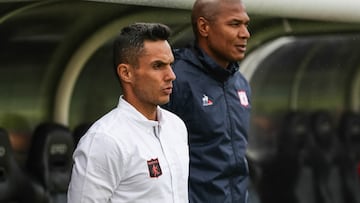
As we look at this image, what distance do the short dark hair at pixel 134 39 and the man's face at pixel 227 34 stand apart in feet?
2.20

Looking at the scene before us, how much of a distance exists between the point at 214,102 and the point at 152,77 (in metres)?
0.71

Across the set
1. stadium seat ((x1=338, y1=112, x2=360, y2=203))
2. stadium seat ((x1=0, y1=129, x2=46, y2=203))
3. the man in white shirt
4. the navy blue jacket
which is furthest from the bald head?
stadium seat ((x1=338, y1=112, x2=360, y2=203))

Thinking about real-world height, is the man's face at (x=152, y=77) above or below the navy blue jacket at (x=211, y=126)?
above

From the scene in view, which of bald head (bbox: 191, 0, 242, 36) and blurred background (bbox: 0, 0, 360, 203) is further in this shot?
blurred background (bbox: 0, 0, 360, 203)

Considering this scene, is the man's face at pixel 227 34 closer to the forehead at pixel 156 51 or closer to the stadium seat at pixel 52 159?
the forehead at pixel 156 51

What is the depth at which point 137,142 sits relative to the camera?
338 cm

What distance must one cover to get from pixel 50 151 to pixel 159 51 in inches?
77.8

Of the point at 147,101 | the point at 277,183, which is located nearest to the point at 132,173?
the point at 147,101

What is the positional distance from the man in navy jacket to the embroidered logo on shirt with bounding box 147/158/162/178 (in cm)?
70

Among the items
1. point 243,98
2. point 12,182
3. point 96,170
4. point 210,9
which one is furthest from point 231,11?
point 12,182

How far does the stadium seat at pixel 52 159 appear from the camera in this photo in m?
5.27

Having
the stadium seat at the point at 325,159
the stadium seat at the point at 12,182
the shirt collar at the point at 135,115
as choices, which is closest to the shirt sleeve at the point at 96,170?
the shirt collar at the point at 135,115

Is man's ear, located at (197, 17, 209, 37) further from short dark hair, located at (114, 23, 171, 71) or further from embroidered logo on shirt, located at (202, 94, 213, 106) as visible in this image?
short dark hair, located at (114, 23, 171, 71)

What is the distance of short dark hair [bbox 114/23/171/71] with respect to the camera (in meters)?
3.46
